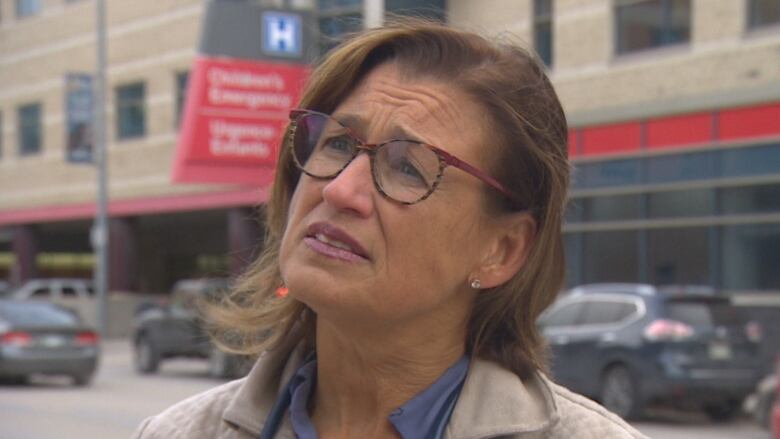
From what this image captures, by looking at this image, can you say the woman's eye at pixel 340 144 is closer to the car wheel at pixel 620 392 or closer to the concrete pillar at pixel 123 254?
the car wheel at pixel 620 392

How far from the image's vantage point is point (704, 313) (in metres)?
15.2

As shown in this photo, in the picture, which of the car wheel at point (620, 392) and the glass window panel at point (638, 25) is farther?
the glass window panel at point (638, 25)

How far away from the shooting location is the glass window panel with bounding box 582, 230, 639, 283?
22.3 m

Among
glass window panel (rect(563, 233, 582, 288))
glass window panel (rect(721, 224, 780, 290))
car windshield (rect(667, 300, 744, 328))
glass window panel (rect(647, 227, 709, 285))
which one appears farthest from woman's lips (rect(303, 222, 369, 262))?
glass window panel (rect(563, 233, 582, 288))

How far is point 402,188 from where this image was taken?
1.90 meters

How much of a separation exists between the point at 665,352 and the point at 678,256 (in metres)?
7.02

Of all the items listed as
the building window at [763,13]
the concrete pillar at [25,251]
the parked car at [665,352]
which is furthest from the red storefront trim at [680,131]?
the concrete pillar at [25,251]

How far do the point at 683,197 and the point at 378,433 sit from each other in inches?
788

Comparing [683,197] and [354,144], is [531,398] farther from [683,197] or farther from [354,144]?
[683,197]

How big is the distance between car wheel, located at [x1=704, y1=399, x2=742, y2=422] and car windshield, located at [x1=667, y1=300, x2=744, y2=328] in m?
1.03

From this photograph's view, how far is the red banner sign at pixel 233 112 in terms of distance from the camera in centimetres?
2452

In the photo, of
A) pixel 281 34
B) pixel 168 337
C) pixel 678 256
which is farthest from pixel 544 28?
pixel 168 337

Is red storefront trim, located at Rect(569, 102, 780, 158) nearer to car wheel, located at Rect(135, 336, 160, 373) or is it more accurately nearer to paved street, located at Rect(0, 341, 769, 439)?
paved street, located at Rect(0, 341, 769, 439)

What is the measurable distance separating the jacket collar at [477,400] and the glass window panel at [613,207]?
20585 mm
